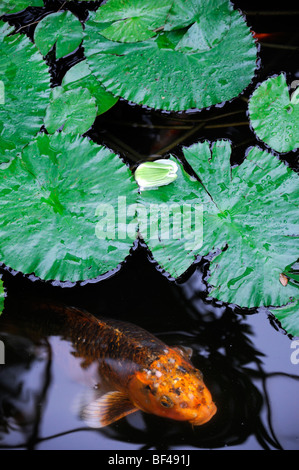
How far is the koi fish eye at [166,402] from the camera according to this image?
5.64 feet

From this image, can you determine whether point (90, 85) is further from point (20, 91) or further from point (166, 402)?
point (166, 402)

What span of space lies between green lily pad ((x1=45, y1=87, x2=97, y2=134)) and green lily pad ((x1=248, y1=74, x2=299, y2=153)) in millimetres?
708

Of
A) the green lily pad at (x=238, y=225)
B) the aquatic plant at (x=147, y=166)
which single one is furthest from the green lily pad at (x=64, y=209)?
the green lily pad at (x=238, y=225)

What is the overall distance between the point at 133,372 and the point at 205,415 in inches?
12.5

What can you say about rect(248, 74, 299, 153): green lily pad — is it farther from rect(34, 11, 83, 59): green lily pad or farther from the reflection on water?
rect(34, 11, 83, 59): green lily pad

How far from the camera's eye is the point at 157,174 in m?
1.84

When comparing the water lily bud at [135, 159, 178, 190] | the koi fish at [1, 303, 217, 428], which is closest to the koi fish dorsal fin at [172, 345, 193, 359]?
the koi fish at [1, 303, 217, 428]

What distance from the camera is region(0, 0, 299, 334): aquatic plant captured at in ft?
5.71

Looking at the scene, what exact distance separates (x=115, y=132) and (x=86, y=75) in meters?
0.30

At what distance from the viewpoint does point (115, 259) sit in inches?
69.6

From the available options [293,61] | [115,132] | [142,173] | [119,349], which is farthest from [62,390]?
[293,61]

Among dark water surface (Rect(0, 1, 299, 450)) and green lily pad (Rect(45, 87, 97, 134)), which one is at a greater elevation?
green lily pad (Rect(45, 87, 97, 134))

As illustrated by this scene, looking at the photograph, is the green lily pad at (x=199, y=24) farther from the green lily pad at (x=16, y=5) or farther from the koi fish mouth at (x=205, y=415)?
the koi fish mouth at (x=205, y=415)

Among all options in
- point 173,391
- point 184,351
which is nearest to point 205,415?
point 173,391
